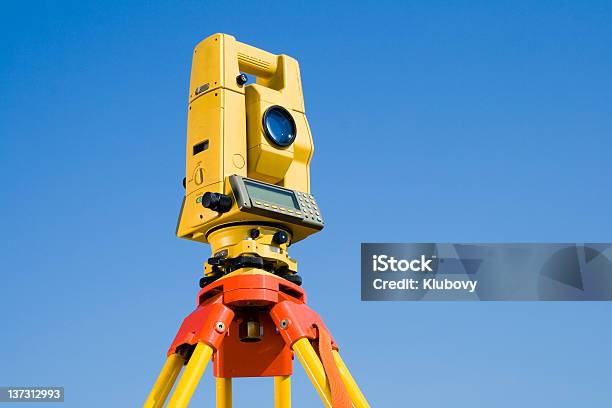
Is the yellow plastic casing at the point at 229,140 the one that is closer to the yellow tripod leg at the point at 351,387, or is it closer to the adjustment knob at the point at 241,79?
the adjustment knob at the point at 241,79

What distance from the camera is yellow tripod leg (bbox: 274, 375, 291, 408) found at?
721 centimetres

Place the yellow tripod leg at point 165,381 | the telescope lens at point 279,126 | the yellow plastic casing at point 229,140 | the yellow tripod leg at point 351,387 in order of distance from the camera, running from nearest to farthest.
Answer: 1. the yellow tripod leg at point 165,381
2. the yellow tripod leg at point 351,387
3. the yellow plastic casing at point 229,140
4. the telescope lens at point 279,126

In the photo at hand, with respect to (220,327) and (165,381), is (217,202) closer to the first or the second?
(220,327)

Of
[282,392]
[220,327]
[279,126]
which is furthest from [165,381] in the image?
[279,126]

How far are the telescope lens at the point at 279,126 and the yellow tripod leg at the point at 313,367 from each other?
1.86 metres

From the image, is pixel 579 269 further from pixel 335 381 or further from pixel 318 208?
pixel 335 381

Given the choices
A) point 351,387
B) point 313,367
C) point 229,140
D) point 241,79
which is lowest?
point 351,387

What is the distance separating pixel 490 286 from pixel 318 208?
2.37 metres

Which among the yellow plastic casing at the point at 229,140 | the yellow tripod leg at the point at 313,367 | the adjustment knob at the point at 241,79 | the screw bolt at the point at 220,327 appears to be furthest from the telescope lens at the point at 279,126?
the yellow tripod leg at the point at 313,367

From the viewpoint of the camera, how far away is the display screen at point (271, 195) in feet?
23.0

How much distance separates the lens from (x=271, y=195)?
719 cm

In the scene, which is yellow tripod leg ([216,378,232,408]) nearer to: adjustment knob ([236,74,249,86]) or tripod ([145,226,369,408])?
tripod ([145,226,369,408])

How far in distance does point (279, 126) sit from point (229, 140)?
1.94 feet

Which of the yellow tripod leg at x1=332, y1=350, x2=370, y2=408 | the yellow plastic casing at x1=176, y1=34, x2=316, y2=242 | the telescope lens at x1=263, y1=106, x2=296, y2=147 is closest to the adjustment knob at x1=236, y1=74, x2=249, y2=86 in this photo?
the yellow plastic casing at x1=176, y1=34, x2=316, y2=242
